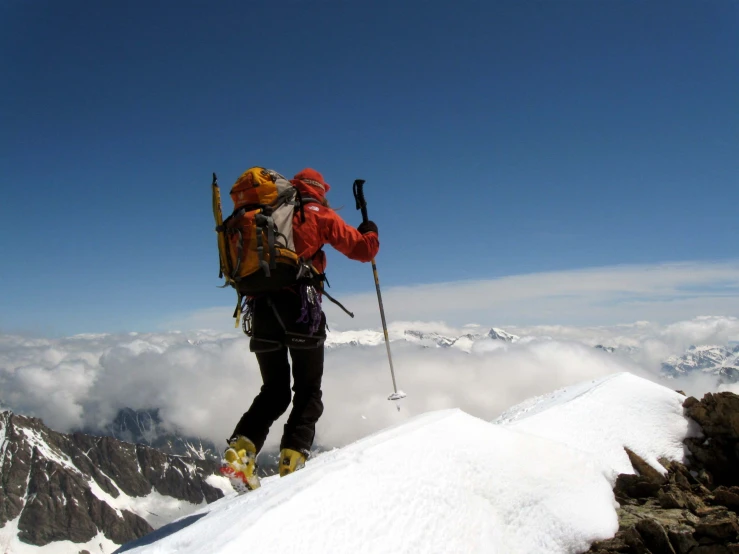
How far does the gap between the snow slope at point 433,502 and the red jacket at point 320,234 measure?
236 cm

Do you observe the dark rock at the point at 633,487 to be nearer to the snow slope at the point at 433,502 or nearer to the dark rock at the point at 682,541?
the snow slope at the point at 433,502

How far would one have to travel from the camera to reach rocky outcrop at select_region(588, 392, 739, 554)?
4.24 meters

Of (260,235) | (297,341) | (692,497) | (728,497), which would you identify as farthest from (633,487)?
(260,235)

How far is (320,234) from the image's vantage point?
18.9ft

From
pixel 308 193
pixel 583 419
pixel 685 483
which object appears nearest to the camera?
pixel 308 193

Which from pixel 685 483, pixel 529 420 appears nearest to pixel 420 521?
pixel 529 420

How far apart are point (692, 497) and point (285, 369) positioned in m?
5.52

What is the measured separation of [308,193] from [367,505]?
12.3 feet

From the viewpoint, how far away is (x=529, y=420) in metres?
6.93

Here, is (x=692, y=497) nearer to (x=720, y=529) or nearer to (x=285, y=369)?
(x=720, y=529)

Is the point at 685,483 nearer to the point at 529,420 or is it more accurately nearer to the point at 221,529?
the point at 529,420

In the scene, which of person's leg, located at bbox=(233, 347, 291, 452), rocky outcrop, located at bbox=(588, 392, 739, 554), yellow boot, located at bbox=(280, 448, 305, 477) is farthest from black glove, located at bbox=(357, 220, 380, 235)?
rocky outcrop, located at bbox=(588, 392, 739, 554)

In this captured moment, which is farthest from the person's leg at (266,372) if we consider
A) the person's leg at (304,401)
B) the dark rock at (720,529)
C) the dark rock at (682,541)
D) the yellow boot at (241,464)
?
the dark rock at (720,529)

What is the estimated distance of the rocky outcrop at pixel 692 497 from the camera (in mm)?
4242
